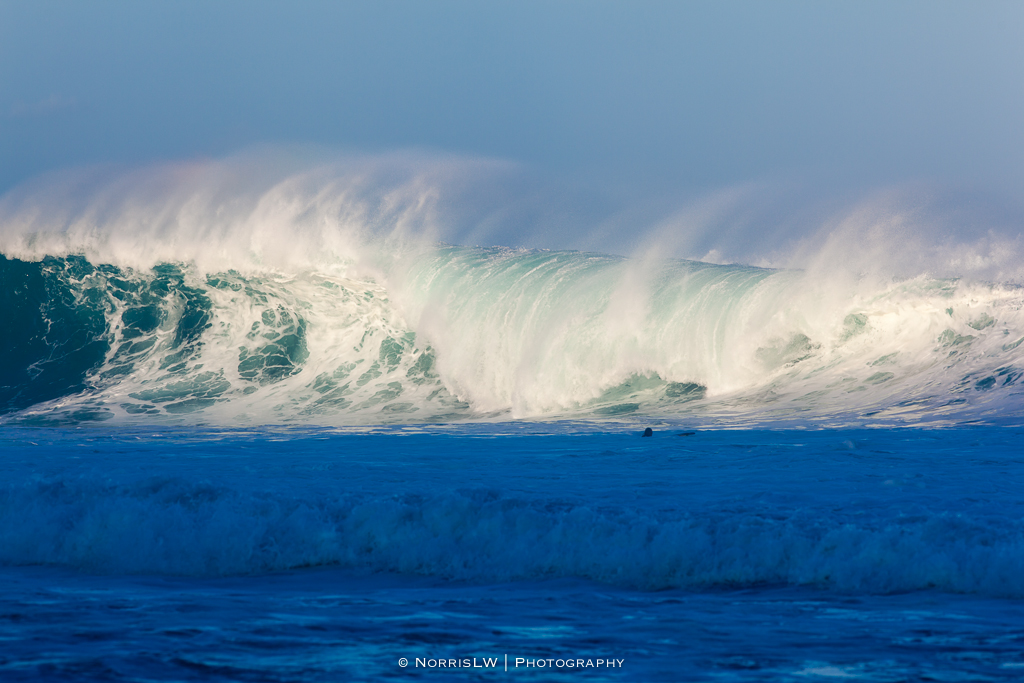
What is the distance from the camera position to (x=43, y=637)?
149 inches

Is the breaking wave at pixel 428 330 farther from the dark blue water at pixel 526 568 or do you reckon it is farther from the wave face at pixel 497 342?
the dark blue water at pixel 526 568

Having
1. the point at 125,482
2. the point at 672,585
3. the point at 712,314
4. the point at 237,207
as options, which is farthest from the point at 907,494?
the point at 237,207

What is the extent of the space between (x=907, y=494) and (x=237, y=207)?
13.7 meters

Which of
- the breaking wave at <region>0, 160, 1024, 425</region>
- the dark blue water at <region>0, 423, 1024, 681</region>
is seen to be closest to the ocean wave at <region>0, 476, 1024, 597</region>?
the dark blue water at <region>0, 423, 1024, 681</region>

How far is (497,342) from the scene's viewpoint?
1350 cm

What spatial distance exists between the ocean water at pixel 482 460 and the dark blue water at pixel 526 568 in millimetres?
23

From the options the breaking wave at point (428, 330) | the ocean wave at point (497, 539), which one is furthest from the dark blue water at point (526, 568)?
the breaking wave at point (428, 330)

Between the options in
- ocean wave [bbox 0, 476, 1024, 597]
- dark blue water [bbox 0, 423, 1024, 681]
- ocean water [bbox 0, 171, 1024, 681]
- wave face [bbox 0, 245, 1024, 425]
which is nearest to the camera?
dark blue water [bbox 0, 423, 1024, 681]

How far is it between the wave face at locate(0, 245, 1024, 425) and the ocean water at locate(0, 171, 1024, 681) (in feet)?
0.18

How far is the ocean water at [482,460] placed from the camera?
380 centimetres

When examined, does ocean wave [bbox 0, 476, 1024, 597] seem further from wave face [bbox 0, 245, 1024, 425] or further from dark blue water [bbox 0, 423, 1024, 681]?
wave face [bbox 0, 245, 1024, 425]

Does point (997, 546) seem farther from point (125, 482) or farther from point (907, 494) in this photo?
point (125, 482)

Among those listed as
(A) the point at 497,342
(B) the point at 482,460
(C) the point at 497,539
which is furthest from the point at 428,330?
(C) the point at 497,539

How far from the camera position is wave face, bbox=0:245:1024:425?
442 inches
